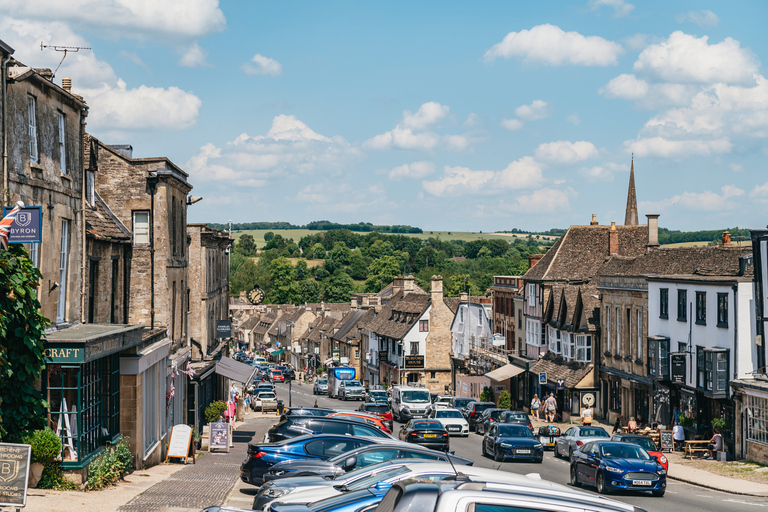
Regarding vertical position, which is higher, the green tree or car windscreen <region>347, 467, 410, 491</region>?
the green tree

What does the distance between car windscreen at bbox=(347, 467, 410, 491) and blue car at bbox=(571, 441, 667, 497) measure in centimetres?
1338

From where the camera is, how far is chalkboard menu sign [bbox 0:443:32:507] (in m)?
13.8

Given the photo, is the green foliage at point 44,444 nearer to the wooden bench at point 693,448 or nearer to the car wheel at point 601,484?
the car wheel at point 601,484

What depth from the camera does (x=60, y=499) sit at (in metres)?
16.5

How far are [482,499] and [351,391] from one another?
67.3m

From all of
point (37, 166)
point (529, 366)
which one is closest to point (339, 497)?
point (37, 166)

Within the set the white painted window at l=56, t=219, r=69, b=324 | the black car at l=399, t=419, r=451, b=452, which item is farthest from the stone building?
the white painted window at l=56, t=219, r=69, b=324

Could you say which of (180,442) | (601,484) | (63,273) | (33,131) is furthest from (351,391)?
(33,131)

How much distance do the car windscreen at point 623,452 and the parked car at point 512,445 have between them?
6650 millimetres

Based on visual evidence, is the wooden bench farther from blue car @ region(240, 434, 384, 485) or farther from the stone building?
the stone building

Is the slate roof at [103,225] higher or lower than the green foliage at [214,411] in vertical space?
higher

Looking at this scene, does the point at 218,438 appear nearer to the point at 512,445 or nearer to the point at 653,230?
the point at 512,445

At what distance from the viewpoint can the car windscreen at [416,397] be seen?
51.6m

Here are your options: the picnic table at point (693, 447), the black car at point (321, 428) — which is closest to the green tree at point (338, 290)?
the picnic table at point (693, 447)
